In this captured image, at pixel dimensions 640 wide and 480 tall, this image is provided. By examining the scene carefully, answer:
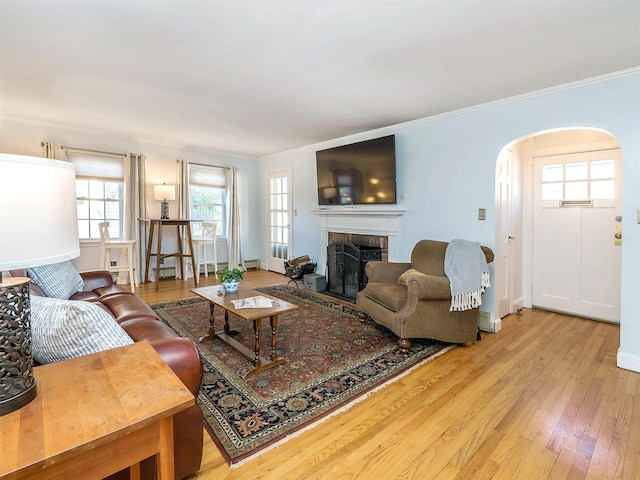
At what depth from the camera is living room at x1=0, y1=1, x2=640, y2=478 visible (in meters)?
2.53

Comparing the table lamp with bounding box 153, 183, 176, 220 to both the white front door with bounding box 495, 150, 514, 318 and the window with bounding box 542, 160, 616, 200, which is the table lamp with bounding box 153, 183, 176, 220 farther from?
the window with bounding box 542, 160, 616, 200

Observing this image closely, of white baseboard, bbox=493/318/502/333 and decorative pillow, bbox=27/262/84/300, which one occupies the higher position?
decorative pillow, bbox=27/262/84/300

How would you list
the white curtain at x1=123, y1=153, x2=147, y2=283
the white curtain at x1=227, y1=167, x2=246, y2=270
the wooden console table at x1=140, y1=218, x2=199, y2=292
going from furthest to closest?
the white curtain at x1=227, y1=167, x2=246, y2=270
the white curtain at x1=123, y1=153, x2=147, y2=283
the wooden console table at x1=140, y1=218, x2=199, y2=292

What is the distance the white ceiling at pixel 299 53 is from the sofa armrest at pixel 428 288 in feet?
5.41

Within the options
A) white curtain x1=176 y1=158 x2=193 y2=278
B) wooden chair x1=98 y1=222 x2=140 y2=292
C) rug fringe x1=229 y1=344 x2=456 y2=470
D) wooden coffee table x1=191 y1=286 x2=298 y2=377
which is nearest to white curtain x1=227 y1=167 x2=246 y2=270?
white curtain x1=176 y1=158 x2=193 y2=278

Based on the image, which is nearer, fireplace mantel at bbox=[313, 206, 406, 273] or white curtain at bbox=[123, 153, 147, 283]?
fireplace mantel at bbox=[313, 206, 406, 273]

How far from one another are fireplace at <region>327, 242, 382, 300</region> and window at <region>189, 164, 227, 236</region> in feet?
8.26

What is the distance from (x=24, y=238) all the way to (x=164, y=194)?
4899 mm

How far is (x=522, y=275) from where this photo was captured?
410cm

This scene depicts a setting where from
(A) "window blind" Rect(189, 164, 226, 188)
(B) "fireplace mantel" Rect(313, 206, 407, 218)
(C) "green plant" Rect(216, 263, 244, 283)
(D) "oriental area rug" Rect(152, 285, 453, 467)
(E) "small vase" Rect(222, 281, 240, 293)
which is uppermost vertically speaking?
(A) "window blind" Rect(189, 164, 226, 188)

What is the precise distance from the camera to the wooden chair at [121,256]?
462cm

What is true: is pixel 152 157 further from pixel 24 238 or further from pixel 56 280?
pixel 24 238

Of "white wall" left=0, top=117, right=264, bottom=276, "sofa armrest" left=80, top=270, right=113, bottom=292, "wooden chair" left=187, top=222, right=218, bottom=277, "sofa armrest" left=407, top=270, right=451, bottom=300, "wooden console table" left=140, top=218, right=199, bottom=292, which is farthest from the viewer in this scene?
"wooden chair" left=187, top=222, right=218, bottom=277

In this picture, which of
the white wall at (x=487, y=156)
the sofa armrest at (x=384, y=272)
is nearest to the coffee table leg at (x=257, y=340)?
the sofa armrest at (x=384, y=272)
